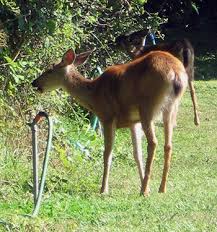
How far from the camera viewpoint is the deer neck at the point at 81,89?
9.84m

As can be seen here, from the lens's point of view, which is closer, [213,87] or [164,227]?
[164,227]

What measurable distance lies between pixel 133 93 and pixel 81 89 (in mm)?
862

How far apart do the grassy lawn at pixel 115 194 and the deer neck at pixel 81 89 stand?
0.65 m

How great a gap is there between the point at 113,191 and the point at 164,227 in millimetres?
2041

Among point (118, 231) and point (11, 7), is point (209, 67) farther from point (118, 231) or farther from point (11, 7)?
point (118, 231)

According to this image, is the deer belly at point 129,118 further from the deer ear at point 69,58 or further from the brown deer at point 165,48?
the brown deer at point 165,48

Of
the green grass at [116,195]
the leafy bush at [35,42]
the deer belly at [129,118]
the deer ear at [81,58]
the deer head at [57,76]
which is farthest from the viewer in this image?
the deer ear at [81,58]

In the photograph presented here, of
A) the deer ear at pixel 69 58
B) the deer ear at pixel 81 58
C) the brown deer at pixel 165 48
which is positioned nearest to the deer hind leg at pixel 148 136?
the deer ear at pixel 69 58

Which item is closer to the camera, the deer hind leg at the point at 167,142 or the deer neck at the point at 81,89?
the deer hind leg at the point at 167,142

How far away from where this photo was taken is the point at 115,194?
911 cm

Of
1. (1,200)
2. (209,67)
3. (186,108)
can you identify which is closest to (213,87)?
(186,108)

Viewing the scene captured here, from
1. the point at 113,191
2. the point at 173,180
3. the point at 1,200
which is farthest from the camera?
the point at 173,180

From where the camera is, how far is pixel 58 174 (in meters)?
9.63

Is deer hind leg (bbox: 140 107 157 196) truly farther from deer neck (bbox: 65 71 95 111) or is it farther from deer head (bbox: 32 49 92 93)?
deer head (bbox: 32 49 92 93)
